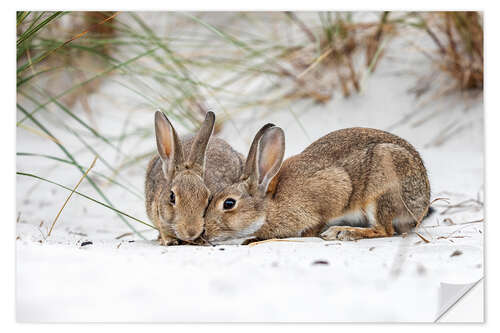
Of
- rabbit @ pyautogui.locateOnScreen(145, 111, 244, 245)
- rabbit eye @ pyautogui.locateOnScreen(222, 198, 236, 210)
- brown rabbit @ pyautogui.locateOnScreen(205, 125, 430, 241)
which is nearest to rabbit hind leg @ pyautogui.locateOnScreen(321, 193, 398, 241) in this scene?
brown rabbit @ pyautogui.locateOnScreen(205, 125, 430, 241)

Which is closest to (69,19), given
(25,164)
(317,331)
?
(25,164)

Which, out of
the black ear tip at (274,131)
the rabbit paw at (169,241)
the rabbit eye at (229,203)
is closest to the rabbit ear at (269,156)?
the black ear tip at (274,131)

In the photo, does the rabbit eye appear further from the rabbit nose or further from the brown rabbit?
the rabbit nose

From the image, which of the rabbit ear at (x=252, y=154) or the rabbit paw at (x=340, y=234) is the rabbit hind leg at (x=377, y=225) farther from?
the rabbit ear at (x=252, y=154)

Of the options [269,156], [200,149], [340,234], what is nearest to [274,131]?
[269,156]
